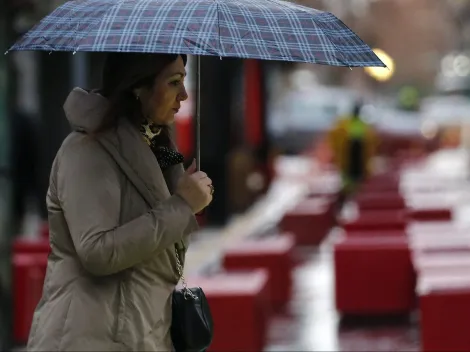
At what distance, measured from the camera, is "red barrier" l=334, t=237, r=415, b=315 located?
35.5ft

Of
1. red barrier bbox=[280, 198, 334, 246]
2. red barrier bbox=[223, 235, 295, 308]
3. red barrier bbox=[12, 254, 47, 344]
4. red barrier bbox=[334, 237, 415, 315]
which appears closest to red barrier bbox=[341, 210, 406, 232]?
red barrier bbox=[223, 235, 295, 308]

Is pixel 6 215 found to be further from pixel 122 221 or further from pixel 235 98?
pixel 235 98

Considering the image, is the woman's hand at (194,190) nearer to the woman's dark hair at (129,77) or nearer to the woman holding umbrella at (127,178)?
the woman holding umbrella at (127,178)

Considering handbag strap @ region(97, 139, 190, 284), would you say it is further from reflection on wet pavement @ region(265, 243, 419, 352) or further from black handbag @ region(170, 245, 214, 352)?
reflection on wet pavement @ region(265, 243, 419, 352)

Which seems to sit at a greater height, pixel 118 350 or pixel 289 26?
pixel 289 26

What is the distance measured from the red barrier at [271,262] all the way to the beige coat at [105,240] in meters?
7.14

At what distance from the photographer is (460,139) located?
155 ft

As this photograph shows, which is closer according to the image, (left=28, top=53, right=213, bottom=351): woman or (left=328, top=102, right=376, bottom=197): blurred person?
(left=28, top=53, right=213, bottom=351): woman

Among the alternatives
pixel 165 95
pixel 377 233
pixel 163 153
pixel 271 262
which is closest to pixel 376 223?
pixel 377 233

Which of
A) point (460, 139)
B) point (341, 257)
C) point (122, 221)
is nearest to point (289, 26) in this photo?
point (122, 221)

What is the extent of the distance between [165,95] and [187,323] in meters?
0.76

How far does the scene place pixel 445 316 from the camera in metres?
8.42

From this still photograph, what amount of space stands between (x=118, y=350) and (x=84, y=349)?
0.34ft

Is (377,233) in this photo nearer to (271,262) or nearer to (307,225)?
(271,262)
